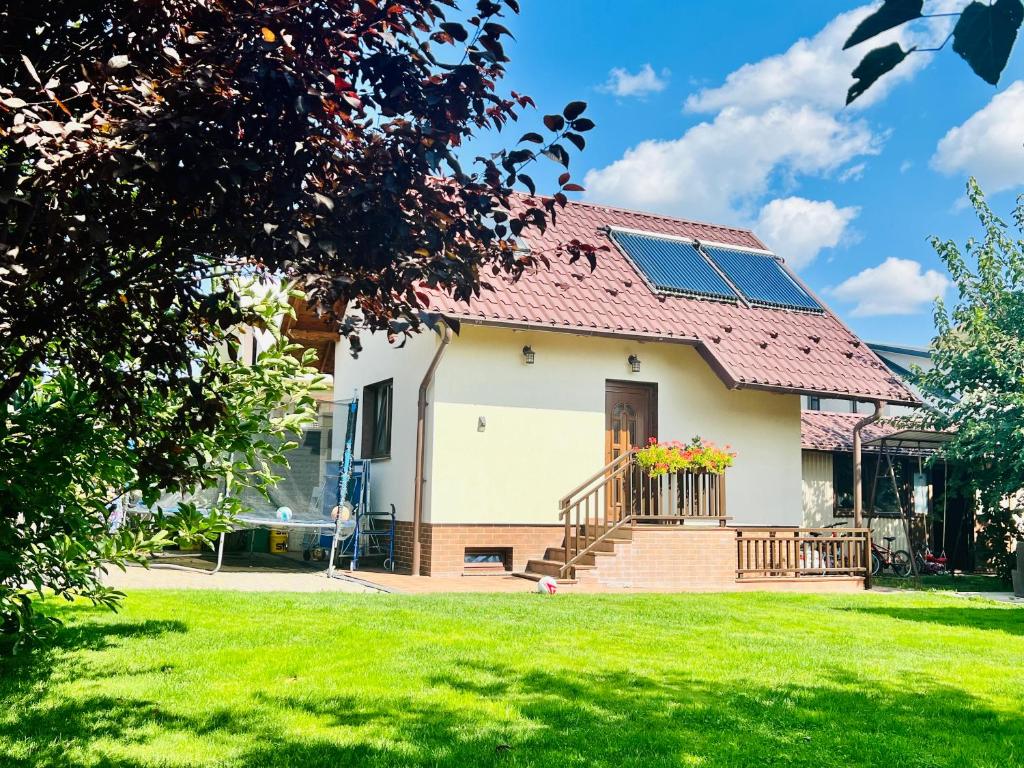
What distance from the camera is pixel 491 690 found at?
508 centimetres

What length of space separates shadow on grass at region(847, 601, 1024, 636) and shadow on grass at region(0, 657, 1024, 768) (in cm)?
396

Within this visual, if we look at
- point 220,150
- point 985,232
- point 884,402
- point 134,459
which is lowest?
point 134,459

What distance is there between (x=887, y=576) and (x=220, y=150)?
1641 centimetres

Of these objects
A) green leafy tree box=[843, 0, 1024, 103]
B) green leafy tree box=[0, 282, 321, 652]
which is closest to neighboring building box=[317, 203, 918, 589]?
green leafy tree box=[0, 282, 321, 652]

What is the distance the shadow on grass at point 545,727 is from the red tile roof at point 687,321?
7550 millimetres

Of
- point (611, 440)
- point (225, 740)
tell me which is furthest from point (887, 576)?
point (225, 740)

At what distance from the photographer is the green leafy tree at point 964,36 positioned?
137 centimetres

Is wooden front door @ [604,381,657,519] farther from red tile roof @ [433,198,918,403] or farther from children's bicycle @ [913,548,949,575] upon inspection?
children's bicycle @ [913,548,949,575]

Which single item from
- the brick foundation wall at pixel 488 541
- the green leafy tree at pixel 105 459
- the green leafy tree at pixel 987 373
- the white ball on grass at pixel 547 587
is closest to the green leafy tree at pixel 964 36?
the green leafy tree at pixel 105 459

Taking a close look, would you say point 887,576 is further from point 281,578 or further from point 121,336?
point 121,336

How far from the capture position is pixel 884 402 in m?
14.7

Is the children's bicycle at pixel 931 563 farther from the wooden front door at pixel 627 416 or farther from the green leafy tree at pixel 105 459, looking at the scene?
the green leafy tree at pixel 105 459

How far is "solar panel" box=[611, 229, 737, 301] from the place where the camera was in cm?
1516

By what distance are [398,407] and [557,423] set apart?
96.5 inches
